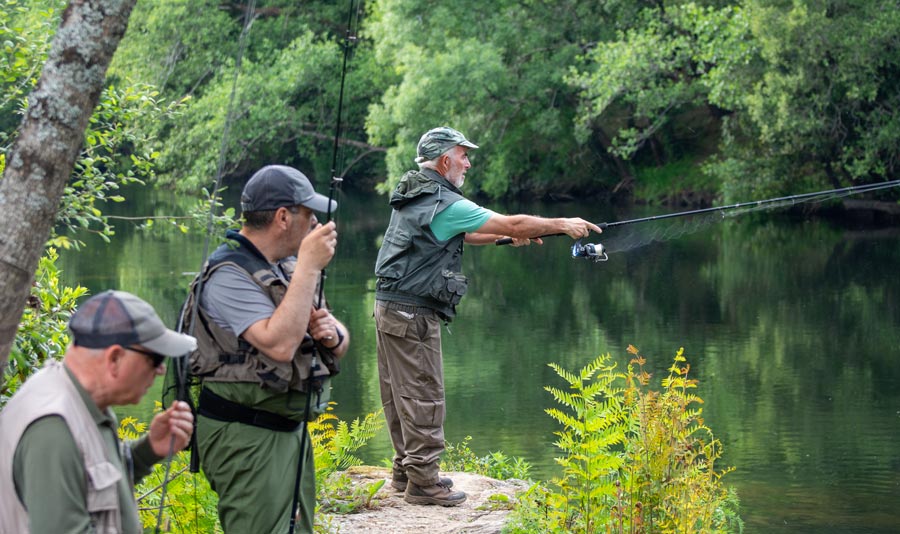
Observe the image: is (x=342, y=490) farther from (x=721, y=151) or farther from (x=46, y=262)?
(x=721, y=151)

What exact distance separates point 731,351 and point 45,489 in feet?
39.1

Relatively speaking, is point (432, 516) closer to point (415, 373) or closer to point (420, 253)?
point (415, 373)

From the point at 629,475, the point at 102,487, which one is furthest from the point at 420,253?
the point at 102,487

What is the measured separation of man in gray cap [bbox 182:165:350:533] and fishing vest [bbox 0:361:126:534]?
3.01 feet

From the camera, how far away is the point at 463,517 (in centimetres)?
531

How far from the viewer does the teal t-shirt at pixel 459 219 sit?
16.6ft

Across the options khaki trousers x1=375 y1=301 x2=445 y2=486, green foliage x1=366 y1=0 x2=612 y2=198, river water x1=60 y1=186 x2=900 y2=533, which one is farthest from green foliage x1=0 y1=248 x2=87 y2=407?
green foliage x1=366 y1=0 x2=612 y2=198

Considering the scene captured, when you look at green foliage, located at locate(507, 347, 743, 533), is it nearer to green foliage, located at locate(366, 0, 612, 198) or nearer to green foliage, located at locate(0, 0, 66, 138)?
green foliage, located at locate(0, 0, 66, 138)

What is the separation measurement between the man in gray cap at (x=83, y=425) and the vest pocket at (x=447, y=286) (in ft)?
8.92

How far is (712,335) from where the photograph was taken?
14.4 metres

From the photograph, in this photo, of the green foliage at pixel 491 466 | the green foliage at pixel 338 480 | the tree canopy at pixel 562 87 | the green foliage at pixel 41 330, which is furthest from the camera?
the tree canopy at pixel 562 87

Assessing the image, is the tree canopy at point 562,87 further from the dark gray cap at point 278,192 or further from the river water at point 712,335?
the dark gray cap at point 278,192

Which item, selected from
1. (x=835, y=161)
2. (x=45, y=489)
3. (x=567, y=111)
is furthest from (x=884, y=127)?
(x=45, y=489)

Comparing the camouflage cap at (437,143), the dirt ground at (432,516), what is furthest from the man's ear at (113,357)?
the camouflage cap at (437,143)
